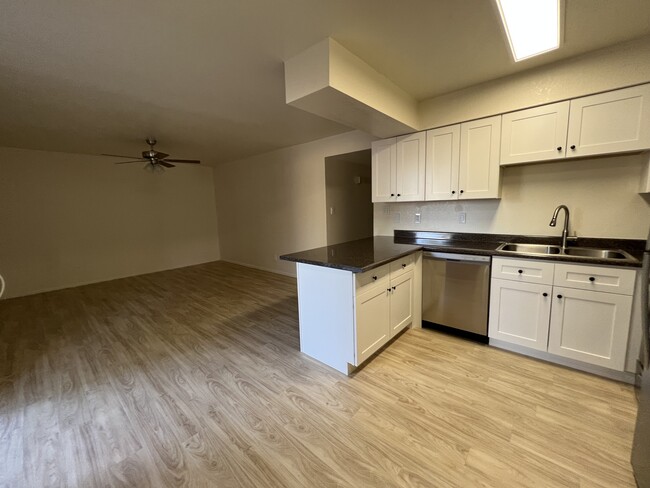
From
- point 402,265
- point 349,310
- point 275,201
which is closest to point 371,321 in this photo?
point 349,310

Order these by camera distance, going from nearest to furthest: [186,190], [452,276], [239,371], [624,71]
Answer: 1. [624,71]
2. [239,371]
3. [452,276]
4. [186,190]

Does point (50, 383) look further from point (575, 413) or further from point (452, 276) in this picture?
point (575, 413)

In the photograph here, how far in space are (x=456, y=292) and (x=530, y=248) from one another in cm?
82

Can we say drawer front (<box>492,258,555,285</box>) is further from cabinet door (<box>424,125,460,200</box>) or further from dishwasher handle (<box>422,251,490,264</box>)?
cabinet door (<box>424,125,460,200</box>)

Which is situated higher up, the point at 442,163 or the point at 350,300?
the point at 442,163

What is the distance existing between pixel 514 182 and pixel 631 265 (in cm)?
114

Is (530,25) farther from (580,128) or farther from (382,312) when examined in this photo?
(382,312)

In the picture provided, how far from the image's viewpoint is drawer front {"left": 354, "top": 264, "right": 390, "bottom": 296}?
1.94 metres

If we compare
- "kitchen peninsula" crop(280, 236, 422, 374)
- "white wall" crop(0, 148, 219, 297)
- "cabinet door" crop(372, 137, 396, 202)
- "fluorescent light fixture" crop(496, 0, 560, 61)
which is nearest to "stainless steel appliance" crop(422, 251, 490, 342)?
"kitchen peninsula" crop(280, 236, 422, 374)

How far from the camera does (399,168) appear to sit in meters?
3.03

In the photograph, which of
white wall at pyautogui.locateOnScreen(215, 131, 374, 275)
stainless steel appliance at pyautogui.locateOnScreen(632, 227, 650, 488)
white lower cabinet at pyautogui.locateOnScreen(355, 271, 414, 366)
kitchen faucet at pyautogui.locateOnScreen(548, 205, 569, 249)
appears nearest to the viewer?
stainless steel appliance at pyautogui.locateOnScreen(632, 227, 650, 488)

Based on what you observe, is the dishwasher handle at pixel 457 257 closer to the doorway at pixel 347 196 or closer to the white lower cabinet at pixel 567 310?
the white lower cabinet at pixel 567 310

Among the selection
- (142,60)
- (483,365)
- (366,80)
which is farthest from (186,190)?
(483,365)

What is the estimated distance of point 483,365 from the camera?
7.03ft
